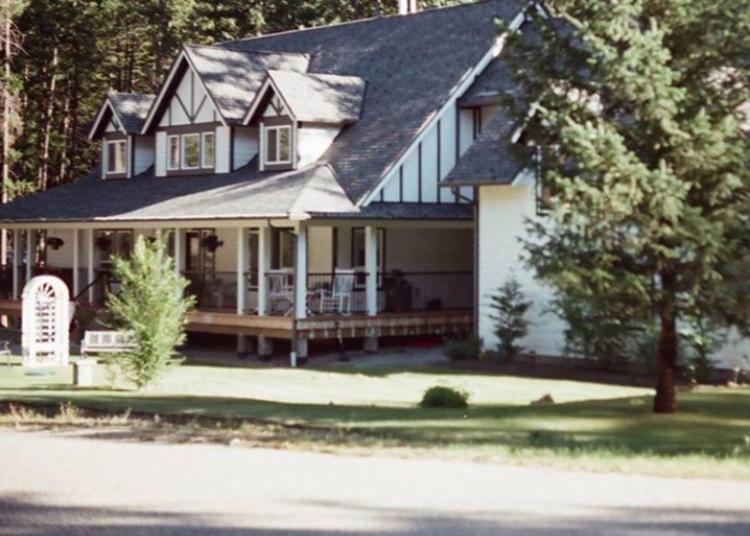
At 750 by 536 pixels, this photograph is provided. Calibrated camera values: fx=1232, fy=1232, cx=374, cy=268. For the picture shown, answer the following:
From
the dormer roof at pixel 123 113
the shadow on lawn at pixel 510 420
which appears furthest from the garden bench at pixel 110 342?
the dormer roof at pixel 123 113

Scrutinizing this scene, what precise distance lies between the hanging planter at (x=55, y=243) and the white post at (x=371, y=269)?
16262 mm

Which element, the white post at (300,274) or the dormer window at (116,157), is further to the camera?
the dormer window at (116,157)

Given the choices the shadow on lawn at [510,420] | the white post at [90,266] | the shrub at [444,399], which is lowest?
the shadow on lawn at [510,420]

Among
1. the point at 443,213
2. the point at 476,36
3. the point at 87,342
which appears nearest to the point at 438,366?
the point at 443,213

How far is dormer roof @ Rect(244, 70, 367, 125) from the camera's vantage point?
34.8 m

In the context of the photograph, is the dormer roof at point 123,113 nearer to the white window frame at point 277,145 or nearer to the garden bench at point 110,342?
the white window frame at point 277,145

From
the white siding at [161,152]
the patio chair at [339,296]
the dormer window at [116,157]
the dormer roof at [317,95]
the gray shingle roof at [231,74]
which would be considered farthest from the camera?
the dormer window at [116,157]

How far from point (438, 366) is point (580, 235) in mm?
12646

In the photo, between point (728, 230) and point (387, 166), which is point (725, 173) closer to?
point (728, 230)

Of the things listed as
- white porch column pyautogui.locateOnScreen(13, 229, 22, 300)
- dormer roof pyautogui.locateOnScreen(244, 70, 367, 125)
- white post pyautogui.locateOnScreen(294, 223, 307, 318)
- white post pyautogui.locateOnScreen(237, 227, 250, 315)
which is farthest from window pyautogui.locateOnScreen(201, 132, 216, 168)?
white post pyautogui.locateOnScreen(294, 223, 307, 318)

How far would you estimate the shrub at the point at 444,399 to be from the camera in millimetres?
20312

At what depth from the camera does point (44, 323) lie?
94.7ft

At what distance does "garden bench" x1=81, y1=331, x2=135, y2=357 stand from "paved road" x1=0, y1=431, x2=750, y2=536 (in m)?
8.71

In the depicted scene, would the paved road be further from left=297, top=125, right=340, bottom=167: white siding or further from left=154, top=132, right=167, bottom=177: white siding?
left=154, top=132, right=167, bottom=177: white siding
